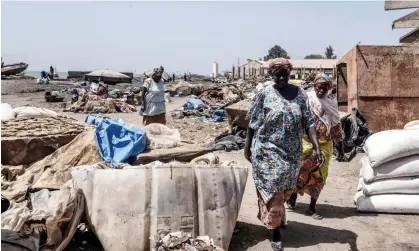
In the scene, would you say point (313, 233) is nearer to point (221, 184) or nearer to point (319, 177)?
point (319, 177)

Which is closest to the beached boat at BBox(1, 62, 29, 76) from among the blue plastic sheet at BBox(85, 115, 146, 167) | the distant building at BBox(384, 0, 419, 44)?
the distant building at BBox(384, 0, 419, 44)

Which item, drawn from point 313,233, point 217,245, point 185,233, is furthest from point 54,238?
point 313,233

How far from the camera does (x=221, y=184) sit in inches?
142

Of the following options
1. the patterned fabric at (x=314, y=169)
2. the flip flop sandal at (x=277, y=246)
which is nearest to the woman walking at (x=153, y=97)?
the patterned fabric at (x=314, y=169)

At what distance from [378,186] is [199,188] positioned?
230cm

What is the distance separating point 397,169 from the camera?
4.80 meters

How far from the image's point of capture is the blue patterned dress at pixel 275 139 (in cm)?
374

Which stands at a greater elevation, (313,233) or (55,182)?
(55,182)

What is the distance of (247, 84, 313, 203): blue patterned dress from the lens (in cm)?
374

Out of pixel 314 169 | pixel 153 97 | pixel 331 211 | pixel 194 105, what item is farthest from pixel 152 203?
pixel 194 105

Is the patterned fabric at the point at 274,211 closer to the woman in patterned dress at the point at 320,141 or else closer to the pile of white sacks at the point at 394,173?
the woman in patterned dress at the point at 320,141

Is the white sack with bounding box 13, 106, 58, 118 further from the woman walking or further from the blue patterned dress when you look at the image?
the blue patterned dress

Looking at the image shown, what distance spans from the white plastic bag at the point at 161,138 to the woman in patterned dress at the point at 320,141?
149 cm

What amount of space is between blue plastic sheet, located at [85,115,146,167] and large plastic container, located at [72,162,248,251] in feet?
3.74
